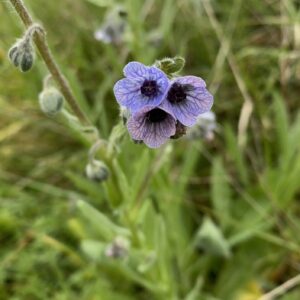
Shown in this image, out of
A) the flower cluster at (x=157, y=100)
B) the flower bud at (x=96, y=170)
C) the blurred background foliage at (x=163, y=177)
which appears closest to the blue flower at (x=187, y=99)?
the flower cluster at (x=157, y=100)

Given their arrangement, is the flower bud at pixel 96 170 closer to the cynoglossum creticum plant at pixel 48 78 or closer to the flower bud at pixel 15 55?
the cynoglossum creticum plant at pixel 48 78

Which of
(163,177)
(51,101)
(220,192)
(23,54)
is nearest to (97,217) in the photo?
(51,101)

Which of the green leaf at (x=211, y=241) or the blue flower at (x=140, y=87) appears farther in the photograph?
the green leaf at (x=211, y=241)

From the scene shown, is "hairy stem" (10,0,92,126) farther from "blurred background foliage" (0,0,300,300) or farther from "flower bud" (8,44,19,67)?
"blurred background foliage" (0,0,300,300)

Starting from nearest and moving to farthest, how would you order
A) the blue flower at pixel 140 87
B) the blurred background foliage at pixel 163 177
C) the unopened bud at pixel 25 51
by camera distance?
the blue flower at pixel 140 87 < the unopened bud at pixel 25 51 < the blurred background foliage at pixel 163 177

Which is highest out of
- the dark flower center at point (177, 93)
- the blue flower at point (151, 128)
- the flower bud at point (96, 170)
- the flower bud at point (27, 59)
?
the flower bud at point (27, 59)

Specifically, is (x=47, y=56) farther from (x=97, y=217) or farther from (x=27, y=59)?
(x=97, y=217)

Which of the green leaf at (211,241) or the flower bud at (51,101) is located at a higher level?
the flower bud at (51,101)
